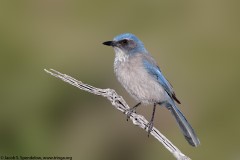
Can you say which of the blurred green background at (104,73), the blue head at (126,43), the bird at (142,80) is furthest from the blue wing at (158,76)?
the blurred green background at (104,73)

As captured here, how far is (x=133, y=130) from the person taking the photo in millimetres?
8820

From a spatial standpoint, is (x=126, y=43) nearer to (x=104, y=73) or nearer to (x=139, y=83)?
(x=139, y=83)

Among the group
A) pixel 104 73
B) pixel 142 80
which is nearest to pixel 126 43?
pixel 142 80

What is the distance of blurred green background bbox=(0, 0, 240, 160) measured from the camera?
8805 millimetres

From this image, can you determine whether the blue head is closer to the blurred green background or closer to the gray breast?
the gray breast

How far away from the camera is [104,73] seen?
964 cm

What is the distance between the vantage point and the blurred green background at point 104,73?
28.9 feet

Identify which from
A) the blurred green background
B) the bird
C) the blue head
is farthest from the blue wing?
the blurred green background

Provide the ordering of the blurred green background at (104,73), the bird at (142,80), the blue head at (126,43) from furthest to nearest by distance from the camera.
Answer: the blurred green background at (104,73), the blue head at (126,43), the bird at (142,80)

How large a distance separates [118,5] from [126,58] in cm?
491

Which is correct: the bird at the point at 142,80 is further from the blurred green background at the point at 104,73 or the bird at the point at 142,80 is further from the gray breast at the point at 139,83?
the blurred green background at the point at 104,73

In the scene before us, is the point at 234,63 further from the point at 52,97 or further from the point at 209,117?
the point at 52,97

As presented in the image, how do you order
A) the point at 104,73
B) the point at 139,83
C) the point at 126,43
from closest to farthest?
the point at 139,83 → the point at 126,43 → the point at 104,73

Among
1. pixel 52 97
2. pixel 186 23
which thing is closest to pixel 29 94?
pixel 52 97
